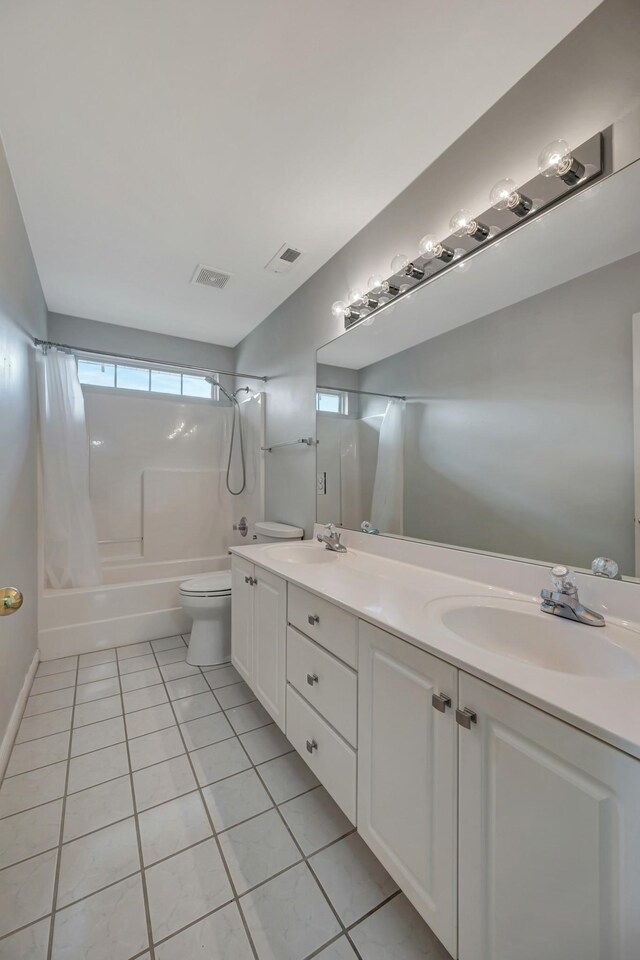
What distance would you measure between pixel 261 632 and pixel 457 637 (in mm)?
1039

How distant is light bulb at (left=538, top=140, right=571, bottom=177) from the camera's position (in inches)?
40.9

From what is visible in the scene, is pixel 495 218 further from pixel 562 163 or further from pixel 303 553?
pixel 303 553

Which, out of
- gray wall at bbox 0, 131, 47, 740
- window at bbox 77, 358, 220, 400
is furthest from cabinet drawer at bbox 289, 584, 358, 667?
window at bbox 77, 358, 220, 400

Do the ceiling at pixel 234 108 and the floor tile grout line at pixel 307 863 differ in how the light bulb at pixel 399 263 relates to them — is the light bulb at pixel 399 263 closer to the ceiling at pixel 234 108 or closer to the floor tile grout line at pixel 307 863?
the ceiling at pixel 234 108

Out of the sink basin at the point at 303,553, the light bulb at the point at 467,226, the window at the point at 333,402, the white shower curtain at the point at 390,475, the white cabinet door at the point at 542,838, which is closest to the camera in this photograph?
the white cabinet door at the point at 542,838

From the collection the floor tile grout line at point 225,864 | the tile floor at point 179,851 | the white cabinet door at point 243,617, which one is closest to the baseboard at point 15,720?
the tile floor at point 179,851

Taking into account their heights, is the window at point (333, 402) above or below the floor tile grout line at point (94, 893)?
above

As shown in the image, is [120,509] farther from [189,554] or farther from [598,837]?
[598,837]

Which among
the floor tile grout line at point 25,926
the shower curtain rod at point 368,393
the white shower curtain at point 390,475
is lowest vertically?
the floor tile grout line at point 25,926

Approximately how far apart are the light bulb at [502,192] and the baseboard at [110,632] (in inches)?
112

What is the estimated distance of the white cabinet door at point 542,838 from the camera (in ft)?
→ 1.78

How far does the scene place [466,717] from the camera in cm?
74

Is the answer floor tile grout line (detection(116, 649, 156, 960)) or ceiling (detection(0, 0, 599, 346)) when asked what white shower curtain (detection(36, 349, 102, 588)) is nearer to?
ceiling (detection(0, 0, 599, 346))

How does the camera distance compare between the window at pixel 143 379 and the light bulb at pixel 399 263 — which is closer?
the light bulb at pixel 399 263
